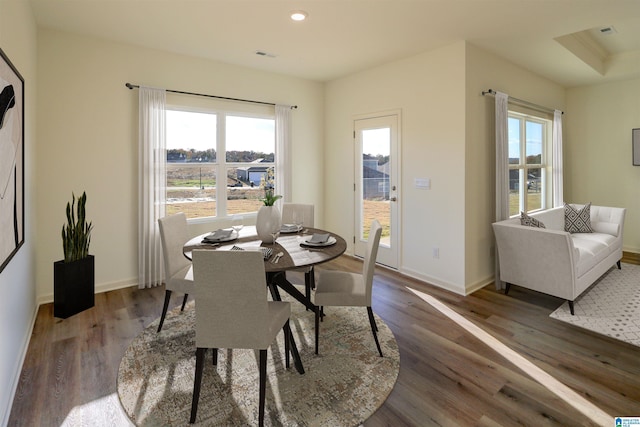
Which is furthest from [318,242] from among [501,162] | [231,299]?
[501,162]

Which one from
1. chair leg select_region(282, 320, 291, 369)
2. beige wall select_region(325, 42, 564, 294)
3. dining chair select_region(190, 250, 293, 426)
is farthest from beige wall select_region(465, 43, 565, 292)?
dining chair select_region(190, 250, 293, 426)

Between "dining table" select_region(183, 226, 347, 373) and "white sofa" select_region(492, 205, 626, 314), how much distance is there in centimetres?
199

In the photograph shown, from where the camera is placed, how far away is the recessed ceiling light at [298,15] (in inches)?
114

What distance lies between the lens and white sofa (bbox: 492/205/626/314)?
313cm

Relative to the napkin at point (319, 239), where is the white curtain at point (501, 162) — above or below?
above

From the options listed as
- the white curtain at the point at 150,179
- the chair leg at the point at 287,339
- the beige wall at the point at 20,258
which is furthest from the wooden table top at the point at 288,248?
the white curtain at the point at 150,179

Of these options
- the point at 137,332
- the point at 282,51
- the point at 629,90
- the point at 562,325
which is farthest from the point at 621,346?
the point at 629,90

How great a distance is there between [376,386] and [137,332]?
197 centimetres

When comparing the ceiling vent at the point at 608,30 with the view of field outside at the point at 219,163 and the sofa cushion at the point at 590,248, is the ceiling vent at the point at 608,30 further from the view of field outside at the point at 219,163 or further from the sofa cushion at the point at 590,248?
the view of field outside at the point at 219,163

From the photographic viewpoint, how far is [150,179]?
12.5 feet

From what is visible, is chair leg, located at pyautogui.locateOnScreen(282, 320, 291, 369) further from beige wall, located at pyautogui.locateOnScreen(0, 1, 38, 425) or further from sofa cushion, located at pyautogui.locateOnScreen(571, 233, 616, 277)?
sofa cushion, located at pyautogui.locateOnScreen(571, 233, 616, 277)

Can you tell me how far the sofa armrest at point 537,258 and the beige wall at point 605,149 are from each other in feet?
10.2

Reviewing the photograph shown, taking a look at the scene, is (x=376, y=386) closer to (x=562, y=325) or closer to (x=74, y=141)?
(x=562, y=325)

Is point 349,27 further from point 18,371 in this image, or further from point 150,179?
point 18,371
